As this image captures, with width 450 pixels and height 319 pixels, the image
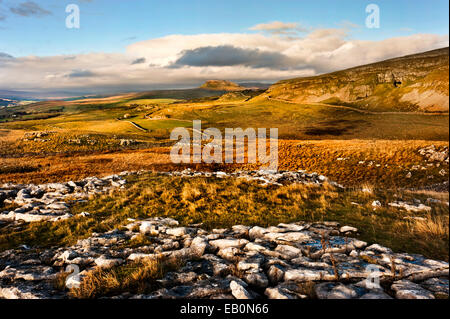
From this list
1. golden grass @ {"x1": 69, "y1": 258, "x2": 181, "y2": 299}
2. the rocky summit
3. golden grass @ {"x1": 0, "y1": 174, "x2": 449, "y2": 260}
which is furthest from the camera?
golden grass @ {"x1": 0, "y1": 174, "x2": 449, "y2": 260}

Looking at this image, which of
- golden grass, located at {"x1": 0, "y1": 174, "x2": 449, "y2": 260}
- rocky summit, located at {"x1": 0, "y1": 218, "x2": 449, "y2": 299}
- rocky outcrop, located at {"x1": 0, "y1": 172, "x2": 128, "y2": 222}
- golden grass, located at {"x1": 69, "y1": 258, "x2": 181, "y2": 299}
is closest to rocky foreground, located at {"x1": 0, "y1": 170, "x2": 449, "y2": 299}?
rocky summit, located at {"x1": 0, "y1": 218, "x2": 449, "y2": 299}

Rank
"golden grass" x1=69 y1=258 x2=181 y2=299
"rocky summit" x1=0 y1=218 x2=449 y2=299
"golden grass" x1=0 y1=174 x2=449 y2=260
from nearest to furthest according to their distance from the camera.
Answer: "rocky summit" x1=0 y1=218 x2=449 y2=299 < "golden grass" x1=69 y1=258 x2=181 y2=299 < "golden grass" x1=0 y1=174 x2=449 y2=260

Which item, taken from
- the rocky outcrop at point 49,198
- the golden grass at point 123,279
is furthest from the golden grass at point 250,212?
the golden grass at point 123,279

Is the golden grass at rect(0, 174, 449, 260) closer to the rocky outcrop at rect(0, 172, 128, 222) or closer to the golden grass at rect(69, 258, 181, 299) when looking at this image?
the rocky outcrop at rect(0, 172, 128, 222)

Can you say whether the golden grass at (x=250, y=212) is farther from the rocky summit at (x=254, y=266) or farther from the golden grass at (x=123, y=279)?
the golden grass at (x=123, y=279)

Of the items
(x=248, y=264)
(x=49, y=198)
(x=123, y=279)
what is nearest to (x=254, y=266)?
(x=248, y=264)

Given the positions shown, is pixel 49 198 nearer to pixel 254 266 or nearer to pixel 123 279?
pixel 123 279

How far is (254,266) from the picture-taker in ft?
15.6

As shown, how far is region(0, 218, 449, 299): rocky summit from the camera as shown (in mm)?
3822

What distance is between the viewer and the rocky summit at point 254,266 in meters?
3.82

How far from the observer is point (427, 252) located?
4.84 m

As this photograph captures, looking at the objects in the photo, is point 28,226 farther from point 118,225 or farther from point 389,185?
point 389,185
